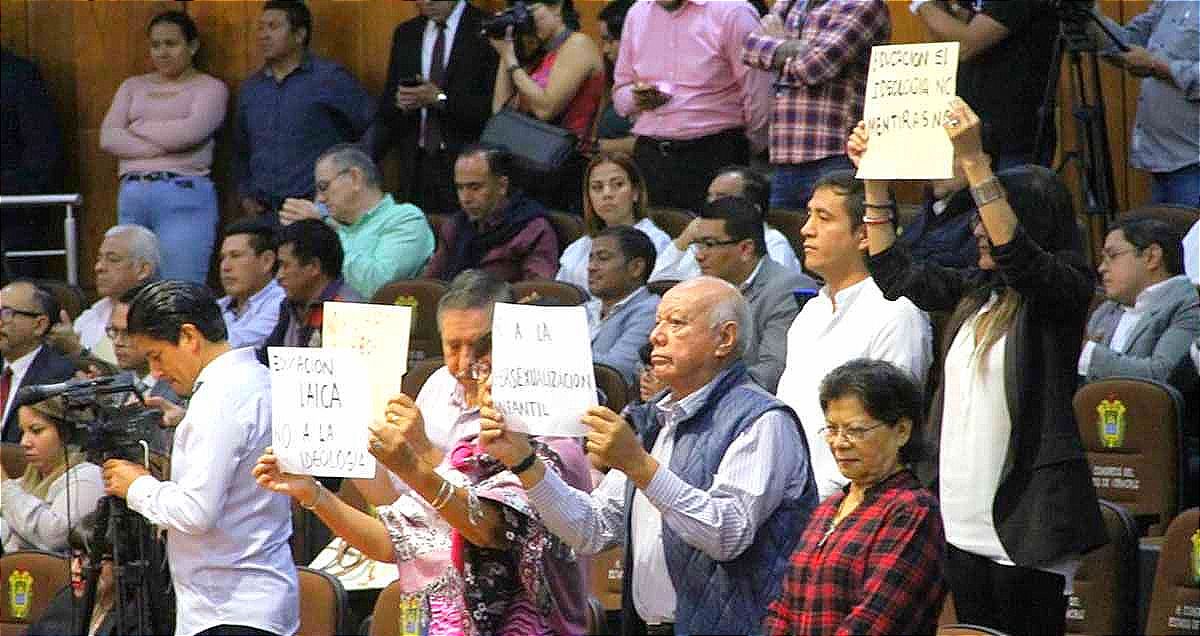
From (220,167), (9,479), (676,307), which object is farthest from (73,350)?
(676,307)

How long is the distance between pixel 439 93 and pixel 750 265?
2.76 meters

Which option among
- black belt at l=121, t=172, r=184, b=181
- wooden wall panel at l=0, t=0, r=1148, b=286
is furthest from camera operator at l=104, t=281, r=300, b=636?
wooden wall panel at l=0, t=0, r=1148, b=286

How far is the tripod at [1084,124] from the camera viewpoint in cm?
623

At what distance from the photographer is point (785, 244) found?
6.23m

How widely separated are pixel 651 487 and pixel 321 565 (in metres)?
1.94

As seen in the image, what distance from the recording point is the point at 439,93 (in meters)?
7.94

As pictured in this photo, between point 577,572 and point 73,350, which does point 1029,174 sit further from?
point 73,350

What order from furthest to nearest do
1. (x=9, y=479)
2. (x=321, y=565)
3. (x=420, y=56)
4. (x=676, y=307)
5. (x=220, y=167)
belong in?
1. (x=220, y=167)
2. (x=420, y=56)
3. (x=9, y=479)
4. (x=321, y=565)
5. (x=676, y=307)

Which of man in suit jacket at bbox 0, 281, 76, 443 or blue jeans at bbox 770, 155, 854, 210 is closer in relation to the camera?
man in suit jacket at bbox 0, 281, 76, 443

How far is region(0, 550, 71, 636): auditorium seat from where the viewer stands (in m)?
5.14

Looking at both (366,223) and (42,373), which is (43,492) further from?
(366,223)

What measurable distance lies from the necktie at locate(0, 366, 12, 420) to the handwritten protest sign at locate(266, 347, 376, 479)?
303cm

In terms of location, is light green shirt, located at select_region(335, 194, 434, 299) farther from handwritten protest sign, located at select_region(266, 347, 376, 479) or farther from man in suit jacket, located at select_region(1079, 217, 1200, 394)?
handwritten protest sign, located at select_region(266, 347, 376, 479)

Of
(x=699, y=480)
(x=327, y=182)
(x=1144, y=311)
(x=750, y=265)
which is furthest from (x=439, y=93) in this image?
(x=699, y=480)
